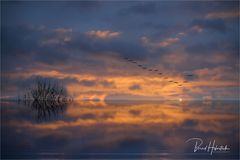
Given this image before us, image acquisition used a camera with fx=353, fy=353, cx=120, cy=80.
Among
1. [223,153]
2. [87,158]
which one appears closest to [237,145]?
[223,153]

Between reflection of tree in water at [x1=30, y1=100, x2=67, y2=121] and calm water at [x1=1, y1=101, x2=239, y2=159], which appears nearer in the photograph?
calm water at [x1=1, y1=101, x2=239, y2=159]

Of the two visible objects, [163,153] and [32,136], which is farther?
[32,136]

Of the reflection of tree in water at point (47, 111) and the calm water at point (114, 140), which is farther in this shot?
the reflection of tree in water at point (47, 111)

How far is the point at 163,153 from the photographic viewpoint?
1362cm

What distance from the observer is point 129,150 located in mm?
14219

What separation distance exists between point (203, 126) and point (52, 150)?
388 inches

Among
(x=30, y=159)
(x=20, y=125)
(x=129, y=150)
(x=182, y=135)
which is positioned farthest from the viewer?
(x=20, y=125)

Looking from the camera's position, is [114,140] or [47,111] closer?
[114,140]

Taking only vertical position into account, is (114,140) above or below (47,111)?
below

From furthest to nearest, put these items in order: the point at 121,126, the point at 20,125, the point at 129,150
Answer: the point at 20,125
the point at 121,126
the point at 129,150

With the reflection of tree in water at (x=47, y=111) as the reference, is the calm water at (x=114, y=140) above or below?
below

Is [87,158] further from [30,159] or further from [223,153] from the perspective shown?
[223,153]

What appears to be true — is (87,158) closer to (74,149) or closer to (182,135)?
(74,149)

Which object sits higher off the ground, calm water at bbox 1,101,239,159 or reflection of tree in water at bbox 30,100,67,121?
reflection of tree in water at bbox 30,100,67,121
